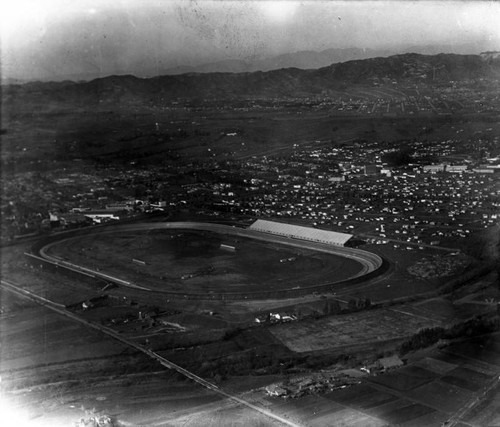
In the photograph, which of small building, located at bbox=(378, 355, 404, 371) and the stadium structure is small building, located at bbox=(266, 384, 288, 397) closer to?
small building, located at bbox=(378, 355, 404, 371)

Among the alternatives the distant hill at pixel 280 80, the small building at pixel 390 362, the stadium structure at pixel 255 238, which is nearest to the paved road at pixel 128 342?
the stadium structure at pixel 255 238

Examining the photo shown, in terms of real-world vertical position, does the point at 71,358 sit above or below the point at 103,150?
below

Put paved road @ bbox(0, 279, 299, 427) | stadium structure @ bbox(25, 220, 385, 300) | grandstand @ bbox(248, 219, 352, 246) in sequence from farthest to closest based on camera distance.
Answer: grandstand @ bbox(248, 219, 352, 246)
stadium structure @ bbox(25, 220, 385, 300)
paved road @ bbox(0, 279, 299, 427)

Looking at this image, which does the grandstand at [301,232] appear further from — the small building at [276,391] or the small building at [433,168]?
the small building at [276,391]

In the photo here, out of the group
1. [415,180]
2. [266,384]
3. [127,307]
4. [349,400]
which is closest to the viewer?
[349,400]

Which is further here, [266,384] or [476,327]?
[476,327]

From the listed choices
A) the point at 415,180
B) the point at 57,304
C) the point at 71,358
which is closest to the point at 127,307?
the point at 57,304

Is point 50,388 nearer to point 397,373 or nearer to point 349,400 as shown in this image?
point 349,400

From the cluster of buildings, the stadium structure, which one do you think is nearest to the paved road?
the stadium structure
